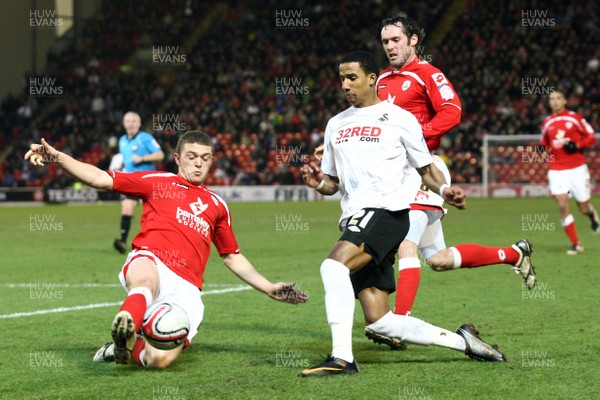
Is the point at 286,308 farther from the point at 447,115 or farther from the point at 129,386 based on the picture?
the point at 129,386

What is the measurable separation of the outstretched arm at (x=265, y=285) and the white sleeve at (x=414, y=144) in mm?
1036

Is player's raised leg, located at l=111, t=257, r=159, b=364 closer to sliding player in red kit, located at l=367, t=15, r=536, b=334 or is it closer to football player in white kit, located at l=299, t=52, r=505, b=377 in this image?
football player in white kit, located at l=299, t=52, r=505, b=377

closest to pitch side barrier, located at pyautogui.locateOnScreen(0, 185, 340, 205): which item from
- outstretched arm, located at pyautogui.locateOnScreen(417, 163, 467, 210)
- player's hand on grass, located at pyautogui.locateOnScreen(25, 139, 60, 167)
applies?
outstretched arm, located at pyautogui.locateOnScreen(417, 163, 467, 210)

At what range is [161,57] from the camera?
37.4 metres

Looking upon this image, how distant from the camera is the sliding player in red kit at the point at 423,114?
22.1 ft

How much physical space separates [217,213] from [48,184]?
24872mm

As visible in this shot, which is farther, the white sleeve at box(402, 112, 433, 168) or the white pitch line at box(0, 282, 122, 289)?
the white pitch line at box(0, 282, 122, 289)

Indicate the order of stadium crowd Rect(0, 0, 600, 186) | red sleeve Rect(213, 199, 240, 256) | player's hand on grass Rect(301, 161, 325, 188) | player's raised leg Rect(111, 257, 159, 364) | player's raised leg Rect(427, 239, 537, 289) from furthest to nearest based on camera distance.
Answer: stadium crowd Rect(0, 0, 600, 186) < player's raised leg Rect(427, 239, 537, 289) < red sleeve Rect(213, 199, 240, 256) < player's hand on grass Rect(301, 161, 325, 188) < player's raised leg Rect(111, 257, 159, 364)


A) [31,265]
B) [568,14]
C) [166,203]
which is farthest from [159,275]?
[568,14]

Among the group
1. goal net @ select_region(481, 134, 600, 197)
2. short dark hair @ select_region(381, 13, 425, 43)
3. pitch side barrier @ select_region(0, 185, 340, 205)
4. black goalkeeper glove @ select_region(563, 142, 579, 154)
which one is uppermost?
short dark hair @ select_region(381, 13, 425, 43)

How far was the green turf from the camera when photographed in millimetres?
5105

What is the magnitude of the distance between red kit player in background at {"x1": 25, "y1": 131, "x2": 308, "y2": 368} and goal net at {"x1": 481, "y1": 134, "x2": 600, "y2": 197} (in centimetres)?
2330

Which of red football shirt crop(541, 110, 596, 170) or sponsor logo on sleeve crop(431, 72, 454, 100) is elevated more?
sponsor logo on sleeve crop(431, 72, 454, 100)

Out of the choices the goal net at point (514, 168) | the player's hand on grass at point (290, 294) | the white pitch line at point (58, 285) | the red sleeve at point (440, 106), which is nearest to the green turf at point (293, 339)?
the white pitch line at point (58, 285)
